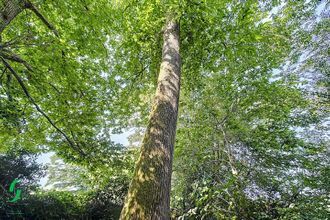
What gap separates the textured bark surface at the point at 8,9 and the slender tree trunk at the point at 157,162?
9.03 ft

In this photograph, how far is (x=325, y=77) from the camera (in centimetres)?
552

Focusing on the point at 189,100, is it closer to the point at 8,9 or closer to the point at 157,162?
the point at 157,162

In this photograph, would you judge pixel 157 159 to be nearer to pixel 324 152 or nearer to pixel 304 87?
pixel 324 152

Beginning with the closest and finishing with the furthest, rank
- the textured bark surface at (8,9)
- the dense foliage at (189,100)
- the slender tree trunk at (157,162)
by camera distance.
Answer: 1. the slender tree trunk at (157,162)
2. the textured bark surface at (8,9)
3. the dense foliage at (189,100)

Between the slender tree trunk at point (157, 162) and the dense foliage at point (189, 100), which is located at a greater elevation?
the dense foliage at point (189, 100)

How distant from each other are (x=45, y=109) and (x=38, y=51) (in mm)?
1585

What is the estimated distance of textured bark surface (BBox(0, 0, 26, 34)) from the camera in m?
3.05

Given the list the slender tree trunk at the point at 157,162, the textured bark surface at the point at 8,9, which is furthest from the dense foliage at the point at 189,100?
the slender tree trunk at the point at 157,162

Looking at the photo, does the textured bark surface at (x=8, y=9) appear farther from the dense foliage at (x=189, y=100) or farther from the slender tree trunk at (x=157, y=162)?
the slender tree trunk at (x=157, y=162)

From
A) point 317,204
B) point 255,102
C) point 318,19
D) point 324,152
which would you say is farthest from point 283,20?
point 317,204

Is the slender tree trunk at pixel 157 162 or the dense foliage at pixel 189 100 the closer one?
the slender tree trunk at pixel 157 162

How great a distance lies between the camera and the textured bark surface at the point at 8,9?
3050 millimetres

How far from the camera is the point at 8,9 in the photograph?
10.4 ft

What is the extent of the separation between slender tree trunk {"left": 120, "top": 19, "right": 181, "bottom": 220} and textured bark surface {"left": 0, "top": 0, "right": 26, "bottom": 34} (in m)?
2.75
